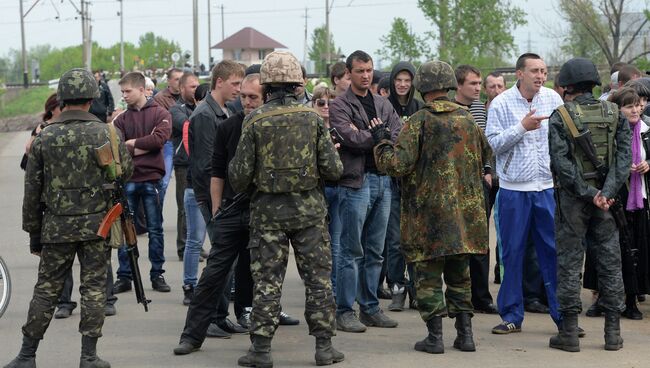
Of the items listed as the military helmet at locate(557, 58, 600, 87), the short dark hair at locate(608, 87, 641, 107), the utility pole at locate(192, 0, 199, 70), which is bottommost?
the short dark hair at locate(608, 87, 641, 107)

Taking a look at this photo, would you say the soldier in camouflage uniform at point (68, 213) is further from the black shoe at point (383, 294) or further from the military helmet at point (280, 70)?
the black shoe at point (383, 294)

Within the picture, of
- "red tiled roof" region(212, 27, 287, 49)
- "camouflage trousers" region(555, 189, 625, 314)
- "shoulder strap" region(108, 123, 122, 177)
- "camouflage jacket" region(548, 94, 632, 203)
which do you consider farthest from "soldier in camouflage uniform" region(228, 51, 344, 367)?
"red tiled roof" region(212, 27, 287, 49)

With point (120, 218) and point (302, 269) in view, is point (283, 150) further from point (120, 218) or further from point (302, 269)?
point (120, 218)

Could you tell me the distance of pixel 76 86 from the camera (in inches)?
293

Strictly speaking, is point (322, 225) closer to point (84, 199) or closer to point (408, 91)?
point (84, 199)

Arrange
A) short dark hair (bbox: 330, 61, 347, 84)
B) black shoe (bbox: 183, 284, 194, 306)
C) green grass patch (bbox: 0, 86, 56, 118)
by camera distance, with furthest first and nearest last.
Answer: green grass patch (bbox: 0, 86, 56, 118) < short dark hair (bbox: 330, 61, 347, 84) < black shoe (bbox: 183, 284, 194, 306)

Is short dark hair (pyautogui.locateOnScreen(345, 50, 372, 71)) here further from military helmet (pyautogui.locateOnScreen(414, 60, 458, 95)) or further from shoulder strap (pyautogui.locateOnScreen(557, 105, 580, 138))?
shoulder strap (pyautogui.locateOnScreen(557, 105, 580, 138))

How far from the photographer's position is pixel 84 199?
7332 millimetres

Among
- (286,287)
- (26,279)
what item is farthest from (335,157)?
(26,279)

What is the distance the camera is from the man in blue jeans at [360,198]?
8570 mm

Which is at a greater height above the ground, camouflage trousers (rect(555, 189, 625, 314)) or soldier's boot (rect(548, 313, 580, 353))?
camouflage trousers (rect(555, 189, 625, 314))

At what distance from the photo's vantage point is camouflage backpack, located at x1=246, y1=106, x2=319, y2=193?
731 cm

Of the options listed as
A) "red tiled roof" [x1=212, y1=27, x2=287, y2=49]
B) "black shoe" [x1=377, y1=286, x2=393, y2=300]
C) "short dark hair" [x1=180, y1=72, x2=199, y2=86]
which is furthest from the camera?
"red tiled roof" [x1=212, y1=27, x2=287, y2=49]

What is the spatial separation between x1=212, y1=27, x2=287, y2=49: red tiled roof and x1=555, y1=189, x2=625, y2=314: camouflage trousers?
125505 millimetres
